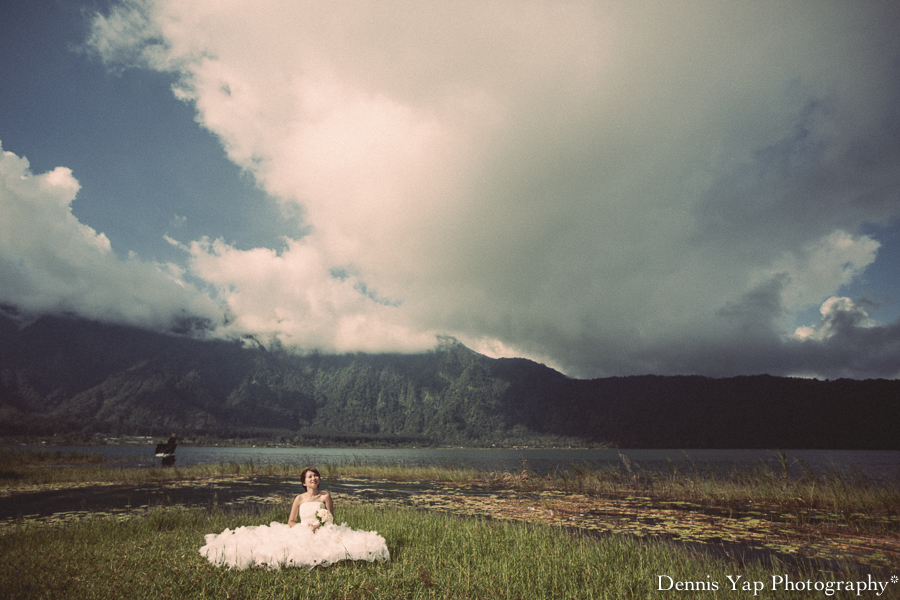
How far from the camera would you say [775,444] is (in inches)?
7037

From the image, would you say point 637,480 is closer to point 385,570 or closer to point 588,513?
point 588,513

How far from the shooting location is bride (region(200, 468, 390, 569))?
26.5ft

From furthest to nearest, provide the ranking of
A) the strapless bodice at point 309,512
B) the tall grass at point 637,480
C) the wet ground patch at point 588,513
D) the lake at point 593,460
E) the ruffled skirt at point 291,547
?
the lake at point 593,460
the tall grass at point 637,480
the wet ground patch at point 588,513
the strapless bodice at point 309,512
the ruffled skirt at point 291,547

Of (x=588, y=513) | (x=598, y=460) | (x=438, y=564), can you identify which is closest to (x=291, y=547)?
(x=438, y=564)

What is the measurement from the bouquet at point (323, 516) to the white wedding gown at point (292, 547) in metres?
0.17

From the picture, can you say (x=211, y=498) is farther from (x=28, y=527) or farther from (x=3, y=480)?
(x=3, y=480)

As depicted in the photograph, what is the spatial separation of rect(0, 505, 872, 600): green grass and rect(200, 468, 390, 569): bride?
20 cm

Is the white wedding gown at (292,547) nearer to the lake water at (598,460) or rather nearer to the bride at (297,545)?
the bride at (297,545)

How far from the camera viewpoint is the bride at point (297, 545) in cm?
809

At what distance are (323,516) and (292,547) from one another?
3.58 ft

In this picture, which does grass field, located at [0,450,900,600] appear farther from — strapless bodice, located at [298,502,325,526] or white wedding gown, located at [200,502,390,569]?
strapless bodice, located at [298,502,325,526]

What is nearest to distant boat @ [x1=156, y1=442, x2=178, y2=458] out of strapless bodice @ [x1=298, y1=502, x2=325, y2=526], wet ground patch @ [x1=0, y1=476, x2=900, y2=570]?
wet ground patch @ [x1=0, y1=476, x2=900, y2=570]

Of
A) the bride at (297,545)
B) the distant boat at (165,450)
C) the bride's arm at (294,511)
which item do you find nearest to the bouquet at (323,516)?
the bride at (297,545)

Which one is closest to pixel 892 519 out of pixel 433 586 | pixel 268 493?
pixel 433 586
